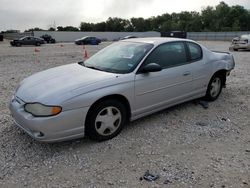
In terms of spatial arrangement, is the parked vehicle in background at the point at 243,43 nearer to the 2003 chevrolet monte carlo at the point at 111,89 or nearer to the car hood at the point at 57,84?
the 2003 chevrolet monte carlo at the point at 111,89

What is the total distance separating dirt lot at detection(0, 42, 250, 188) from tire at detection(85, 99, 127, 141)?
0.41ft

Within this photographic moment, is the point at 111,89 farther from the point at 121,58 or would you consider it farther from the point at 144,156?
the point at 144,156

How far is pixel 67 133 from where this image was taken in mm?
3609

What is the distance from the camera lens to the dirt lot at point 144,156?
3107 mm

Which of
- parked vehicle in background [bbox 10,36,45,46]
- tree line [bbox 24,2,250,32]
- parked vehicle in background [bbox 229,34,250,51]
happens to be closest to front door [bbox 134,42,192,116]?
parked vehicle in background [bbox 229,34,250,51]

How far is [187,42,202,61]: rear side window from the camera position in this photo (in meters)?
5.27

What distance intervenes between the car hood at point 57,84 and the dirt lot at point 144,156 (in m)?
0.72

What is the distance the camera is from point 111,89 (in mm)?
3900

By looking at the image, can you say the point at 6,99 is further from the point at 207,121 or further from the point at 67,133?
the point at 207,121

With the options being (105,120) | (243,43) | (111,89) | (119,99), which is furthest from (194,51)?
(243,43)

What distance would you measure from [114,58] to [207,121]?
6.41ft

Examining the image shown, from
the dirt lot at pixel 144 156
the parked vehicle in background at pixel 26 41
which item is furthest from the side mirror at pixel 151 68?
the parked vehicle in background at pixel 26 41

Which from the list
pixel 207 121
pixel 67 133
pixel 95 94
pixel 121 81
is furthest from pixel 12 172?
pixel 207 121

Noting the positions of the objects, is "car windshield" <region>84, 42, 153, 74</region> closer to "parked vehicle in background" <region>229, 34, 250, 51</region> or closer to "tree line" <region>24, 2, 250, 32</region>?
"parked vehicle in background" <region>229, 34, 250, 51</region>
